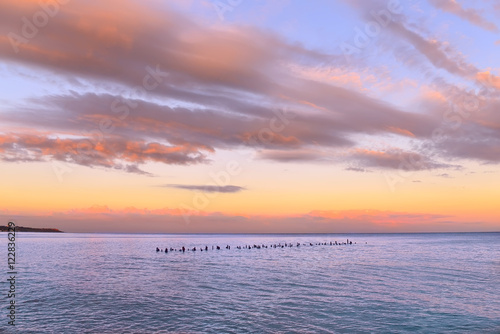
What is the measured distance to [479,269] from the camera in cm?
5622

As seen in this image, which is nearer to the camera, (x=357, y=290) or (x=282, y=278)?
(x=357, y=290)

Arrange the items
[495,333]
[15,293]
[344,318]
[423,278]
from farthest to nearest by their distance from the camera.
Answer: [423,278] < [15,293] < [344,318] < [495,333]

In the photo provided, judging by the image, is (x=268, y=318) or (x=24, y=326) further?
(x=268, y=318)

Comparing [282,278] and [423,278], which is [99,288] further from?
[423,278]

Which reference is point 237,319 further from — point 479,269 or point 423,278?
point 479,269

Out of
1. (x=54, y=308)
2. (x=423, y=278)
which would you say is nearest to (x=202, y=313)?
(x=54, y=308)

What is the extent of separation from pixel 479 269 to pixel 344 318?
42.3 meters

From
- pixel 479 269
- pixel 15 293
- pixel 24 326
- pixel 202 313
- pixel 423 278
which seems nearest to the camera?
pixel 24 326

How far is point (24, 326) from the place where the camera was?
25.3 m

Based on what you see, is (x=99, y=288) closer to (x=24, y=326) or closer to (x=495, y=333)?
(x=24, y=326)

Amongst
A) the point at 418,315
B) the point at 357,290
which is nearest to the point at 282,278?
the point at 357,290

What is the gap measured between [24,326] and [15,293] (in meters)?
13.8

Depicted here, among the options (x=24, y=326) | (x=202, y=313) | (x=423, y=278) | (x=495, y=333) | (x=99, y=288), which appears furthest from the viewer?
(x=423, y=278)

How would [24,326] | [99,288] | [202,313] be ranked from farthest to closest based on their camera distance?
1. [99,288]
2. [202,313]
3. [24,326]
